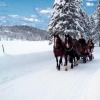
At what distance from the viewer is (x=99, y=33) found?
57.0 m

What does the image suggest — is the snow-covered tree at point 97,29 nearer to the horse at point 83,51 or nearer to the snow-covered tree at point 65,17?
the snow-covered tree at point 65,17

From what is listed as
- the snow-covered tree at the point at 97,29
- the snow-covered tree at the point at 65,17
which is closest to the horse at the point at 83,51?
the snow-covered tree at the point at 65,17

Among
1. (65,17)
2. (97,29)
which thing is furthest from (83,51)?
(97,29)

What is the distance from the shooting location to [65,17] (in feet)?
104

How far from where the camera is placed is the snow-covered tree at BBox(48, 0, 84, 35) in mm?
31344

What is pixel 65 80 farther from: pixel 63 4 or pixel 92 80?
pixel 63 4

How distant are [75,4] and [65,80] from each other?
20.7 m

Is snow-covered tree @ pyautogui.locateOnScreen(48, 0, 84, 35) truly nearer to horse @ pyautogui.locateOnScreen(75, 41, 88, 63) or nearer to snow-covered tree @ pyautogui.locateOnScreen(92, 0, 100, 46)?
horse @ pyautogui.locateOnScreen(75, 41, 88, 63)

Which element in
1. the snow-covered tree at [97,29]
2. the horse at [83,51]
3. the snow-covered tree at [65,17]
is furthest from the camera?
the snow-covered tree at [97,29]

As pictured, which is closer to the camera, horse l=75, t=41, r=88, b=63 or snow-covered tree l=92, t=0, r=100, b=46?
horse l=75, t=41, r=88, b=63

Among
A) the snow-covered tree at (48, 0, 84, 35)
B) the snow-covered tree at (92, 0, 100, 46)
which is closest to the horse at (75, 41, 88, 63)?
the snow-covered tree at (48, 0, 84, 35)

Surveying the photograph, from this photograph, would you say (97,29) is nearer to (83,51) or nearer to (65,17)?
(65,17)

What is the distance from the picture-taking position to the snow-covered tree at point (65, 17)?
31344 mm

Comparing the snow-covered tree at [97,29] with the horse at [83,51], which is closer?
the horse at [83,51]
